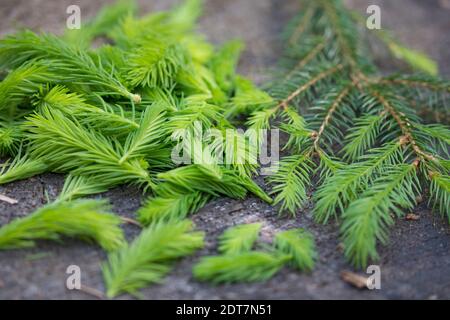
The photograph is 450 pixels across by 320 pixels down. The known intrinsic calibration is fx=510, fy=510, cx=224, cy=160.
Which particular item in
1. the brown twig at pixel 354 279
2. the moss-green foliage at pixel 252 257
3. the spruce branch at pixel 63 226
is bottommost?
the brown twig at pixel 354 279

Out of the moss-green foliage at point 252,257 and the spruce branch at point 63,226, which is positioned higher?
the spruce branch at point 63,226

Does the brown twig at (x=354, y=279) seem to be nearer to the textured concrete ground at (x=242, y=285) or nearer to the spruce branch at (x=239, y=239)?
the textured concrete ground at (x=242, y=285)

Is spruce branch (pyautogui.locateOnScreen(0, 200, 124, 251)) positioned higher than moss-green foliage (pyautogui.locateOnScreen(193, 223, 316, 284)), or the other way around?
spruce branch (pyautogui.locateOnScreen(0, 200, 124, 251))

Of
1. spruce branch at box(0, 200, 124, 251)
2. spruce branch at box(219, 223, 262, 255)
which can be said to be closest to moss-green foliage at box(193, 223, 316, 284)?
spruce branch at box(219, 223, 262, 255)

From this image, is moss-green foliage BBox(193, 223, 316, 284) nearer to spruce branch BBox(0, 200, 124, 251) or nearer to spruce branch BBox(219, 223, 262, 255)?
spruce branch BBox(219, 223, 262, 255)

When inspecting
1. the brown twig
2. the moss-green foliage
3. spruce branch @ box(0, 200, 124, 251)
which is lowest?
the brown twig

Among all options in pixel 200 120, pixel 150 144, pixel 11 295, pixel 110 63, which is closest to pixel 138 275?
pixel 11 295

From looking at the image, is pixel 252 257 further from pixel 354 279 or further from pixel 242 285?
pixel 354 279

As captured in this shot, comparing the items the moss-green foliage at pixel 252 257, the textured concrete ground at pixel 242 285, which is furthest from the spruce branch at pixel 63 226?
the moss-green foliage at pixel 252 257

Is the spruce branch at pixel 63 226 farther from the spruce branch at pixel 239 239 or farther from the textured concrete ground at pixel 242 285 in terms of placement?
the spruce branch at pixel 239 239

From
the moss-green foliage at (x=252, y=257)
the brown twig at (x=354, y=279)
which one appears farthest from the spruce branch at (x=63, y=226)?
the brown twig at (x=354, y=279)

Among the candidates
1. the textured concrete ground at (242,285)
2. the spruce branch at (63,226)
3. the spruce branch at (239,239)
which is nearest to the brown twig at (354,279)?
the textured concrete ground at (242,285)
